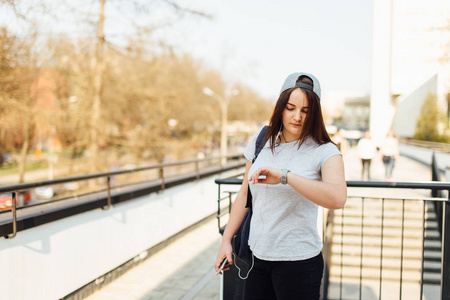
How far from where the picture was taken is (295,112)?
6.18 feet

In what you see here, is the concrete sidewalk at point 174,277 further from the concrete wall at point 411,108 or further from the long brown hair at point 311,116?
the concrete wall at point 411,108

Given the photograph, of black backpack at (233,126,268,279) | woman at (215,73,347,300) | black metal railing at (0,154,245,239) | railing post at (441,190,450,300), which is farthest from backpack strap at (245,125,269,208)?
black metal railing at (0,154,245,239)

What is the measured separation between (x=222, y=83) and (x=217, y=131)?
913 centimetres

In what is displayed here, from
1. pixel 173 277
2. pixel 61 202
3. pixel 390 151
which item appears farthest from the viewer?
pixel 390 151

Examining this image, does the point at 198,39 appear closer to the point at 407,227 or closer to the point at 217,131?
the point at 407,227

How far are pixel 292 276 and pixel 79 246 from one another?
3607mm

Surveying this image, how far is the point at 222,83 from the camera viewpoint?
137 feet

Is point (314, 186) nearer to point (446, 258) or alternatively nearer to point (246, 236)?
point (246, 236)

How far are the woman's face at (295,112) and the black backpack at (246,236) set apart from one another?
0.21 meters

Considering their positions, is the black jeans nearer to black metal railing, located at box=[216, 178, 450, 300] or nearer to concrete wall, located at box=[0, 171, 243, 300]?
concrete wall, located at box=[0, 171, 243, 300]

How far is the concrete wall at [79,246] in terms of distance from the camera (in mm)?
3912

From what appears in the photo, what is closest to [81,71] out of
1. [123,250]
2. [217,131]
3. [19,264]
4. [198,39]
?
[198,39]

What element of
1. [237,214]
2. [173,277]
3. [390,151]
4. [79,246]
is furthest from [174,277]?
[390,151]

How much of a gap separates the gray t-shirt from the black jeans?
4 cm
